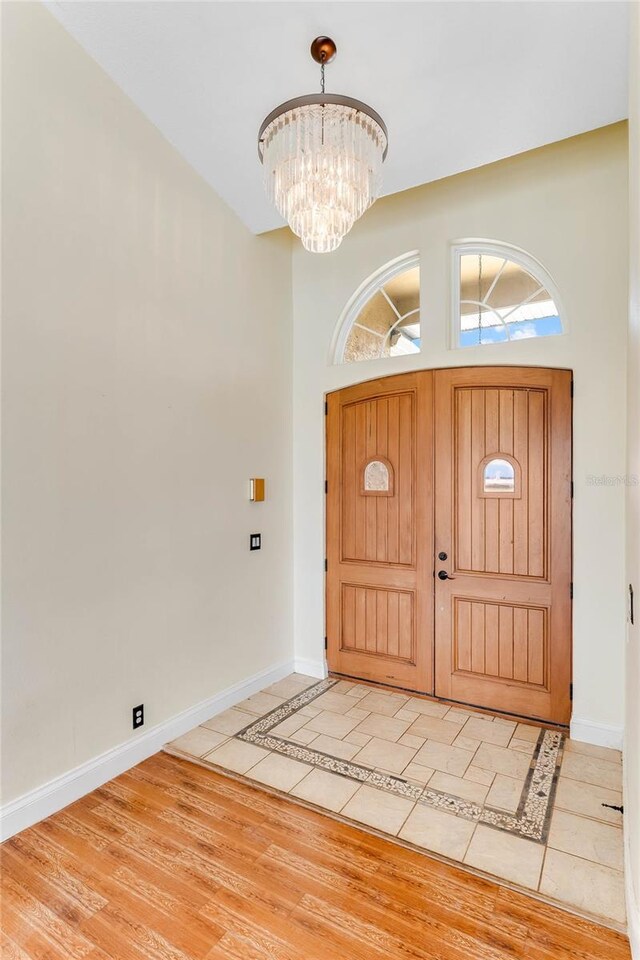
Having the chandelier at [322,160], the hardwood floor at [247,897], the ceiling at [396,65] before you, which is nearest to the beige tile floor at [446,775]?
the hardwood floor at [247,897]

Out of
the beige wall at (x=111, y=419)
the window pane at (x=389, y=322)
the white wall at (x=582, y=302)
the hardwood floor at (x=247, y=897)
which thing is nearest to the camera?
the hardwood floor at (x=247, y=897)

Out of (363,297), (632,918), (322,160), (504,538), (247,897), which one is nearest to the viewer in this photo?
(632,918)

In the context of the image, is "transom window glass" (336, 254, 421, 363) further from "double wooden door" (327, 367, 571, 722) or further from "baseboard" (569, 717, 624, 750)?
"baseboard" (569, 717, 624, 750)

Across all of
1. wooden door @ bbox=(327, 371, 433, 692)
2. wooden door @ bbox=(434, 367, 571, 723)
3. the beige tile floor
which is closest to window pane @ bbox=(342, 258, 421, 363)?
wooden door @ bbox=(327, 371, 433, 692)

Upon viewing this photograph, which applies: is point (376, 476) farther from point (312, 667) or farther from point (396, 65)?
point (396, 65)

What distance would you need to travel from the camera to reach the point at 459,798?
7.98 ft

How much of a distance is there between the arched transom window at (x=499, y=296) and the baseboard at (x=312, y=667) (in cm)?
265

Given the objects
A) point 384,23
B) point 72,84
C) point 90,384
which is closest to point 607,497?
point 384,23

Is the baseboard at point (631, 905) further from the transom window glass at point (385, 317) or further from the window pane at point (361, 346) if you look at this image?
the window pane at point (361, 346)

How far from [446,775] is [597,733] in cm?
101

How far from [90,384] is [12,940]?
7.28 ft

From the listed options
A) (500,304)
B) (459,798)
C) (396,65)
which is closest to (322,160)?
(396,65)

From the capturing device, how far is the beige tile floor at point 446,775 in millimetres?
2002

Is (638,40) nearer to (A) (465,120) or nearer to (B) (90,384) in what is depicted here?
(A) (465,120)
